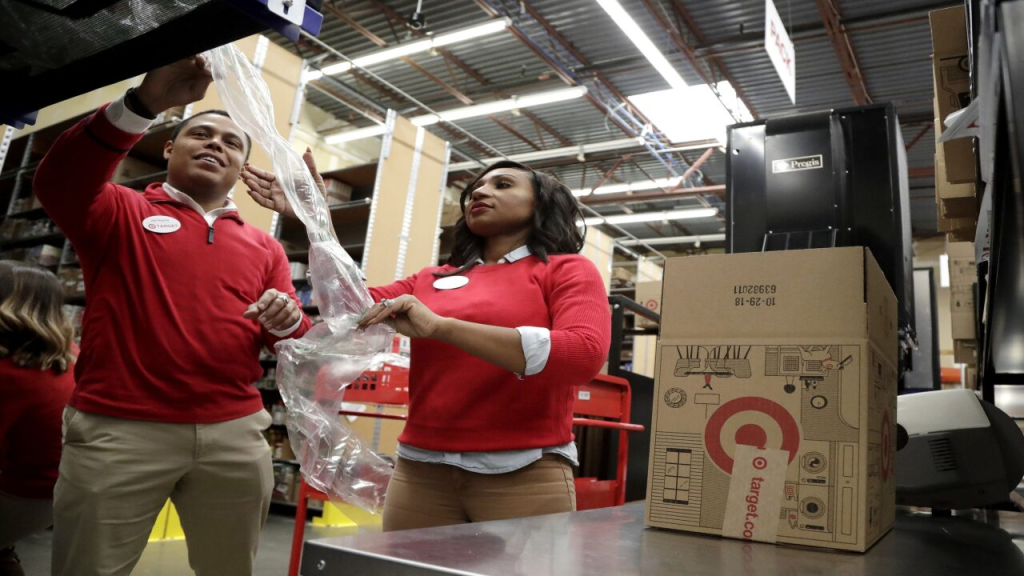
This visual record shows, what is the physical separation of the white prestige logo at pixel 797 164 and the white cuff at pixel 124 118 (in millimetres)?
1600

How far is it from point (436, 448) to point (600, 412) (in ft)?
5.34

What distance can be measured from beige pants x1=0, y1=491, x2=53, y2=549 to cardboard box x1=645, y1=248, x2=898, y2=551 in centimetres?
183

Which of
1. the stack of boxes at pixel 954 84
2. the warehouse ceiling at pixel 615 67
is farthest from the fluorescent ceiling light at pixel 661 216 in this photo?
the stack of boxes at pixel 954 84

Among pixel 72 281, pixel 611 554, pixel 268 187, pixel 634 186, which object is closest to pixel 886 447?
pixel 611 554

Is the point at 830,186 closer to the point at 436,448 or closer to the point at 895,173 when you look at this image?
the point at 895,173

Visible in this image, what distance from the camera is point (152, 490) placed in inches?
53.2

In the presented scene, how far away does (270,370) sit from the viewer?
5785 millimetres

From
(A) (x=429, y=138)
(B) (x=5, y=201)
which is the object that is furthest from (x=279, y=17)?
(B) (x=5, y=201)

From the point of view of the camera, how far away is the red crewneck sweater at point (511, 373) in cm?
121

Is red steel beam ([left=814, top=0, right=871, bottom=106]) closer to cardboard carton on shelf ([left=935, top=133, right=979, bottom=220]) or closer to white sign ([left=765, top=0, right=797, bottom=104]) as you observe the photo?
white sign ([left=765, top=0, right=797, bottom=104])

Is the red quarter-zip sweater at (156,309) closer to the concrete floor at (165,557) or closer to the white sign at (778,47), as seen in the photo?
the concrete floor at (165,557)

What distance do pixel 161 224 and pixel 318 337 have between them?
470mm

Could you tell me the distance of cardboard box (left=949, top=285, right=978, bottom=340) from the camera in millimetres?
4055

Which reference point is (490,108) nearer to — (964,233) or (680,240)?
(964,233)
